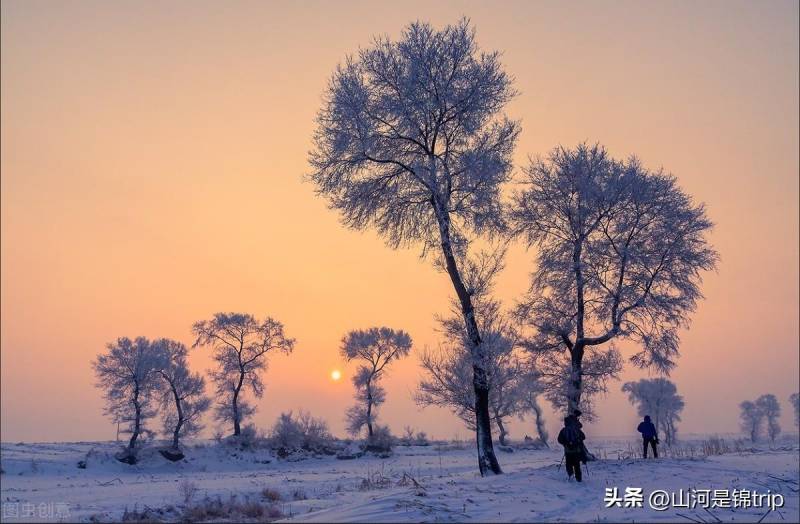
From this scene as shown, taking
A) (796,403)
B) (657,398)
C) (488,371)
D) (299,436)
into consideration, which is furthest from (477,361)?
(796,403)

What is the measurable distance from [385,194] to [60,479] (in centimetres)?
2338

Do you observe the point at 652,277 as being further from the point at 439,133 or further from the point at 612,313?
the point at 439,133

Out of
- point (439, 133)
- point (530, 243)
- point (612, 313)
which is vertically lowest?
point (612, 313)

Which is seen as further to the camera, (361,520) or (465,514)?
(465,514)

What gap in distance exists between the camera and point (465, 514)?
1025 cm

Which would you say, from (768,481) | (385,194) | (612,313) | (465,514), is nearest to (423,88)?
(385,194)

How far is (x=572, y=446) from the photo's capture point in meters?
15.7

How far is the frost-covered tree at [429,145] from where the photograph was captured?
715 inches

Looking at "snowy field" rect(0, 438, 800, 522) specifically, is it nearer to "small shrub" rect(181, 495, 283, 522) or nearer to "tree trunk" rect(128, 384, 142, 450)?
"small shrub" rect(181, 495, 283, 522)

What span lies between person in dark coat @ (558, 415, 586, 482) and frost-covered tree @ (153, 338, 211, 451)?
35537 mm

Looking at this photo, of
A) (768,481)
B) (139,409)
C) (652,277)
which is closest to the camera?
(768,481)

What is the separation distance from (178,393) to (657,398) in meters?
62.1

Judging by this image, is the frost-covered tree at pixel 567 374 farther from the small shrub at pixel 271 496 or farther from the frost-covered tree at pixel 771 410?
the frost-covered tree at pixel 771 410

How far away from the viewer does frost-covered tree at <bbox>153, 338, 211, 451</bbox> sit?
4459 centimetres
